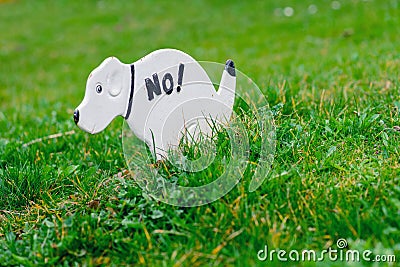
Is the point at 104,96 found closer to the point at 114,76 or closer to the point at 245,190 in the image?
the point at 114,76

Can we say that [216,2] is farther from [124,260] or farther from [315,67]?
[124,260]

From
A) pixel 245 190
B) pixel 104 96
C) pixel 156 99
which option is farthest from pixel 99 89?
pixel 245 190

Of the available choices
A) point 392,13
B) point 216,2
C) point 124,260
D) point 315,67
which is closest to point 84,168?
point 124,260

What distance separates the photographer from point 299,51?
785 centimetres

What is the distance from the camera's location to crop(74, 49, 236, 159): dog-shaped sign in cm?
291

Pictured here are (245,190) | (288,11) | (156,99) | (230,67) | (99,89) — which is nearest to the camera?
(245,190)

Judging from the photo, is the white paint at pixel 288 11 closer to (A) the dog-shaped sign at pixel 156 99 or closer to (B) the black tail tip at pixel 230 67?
(B) the black tail tip at pixel 230 67

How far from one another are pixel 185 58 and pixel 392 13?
6.58 metres

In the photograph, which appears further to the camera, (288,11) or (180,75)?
(288,11)

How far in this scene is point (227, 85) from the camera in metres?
3.33

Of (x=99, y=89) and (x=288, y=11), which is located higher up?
(x=288, y=11)

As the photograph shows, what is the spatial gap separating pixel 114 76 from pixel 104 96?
A: 5.2 inches

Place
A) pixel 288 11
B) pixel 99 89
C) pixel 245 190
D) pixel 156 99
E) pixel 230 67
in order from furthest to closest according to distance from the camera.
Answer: pixel 288 11, pixel 230 67, pixel 156 99, pixel 99 89, pixel 245 190

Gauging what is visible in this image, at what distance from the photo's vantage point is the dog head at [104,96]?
114 inches
